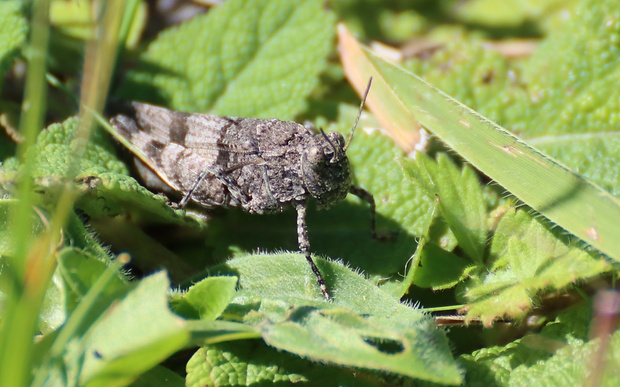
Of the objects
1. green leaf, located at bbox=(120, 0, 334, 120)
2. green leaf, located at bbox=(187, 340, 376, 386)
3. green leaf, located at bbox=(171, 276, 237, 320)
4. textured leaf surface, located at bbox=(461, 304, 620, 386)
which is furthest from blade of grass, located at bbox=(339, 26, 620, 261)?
green leaf, located at bbox=(171, 276, 237, 320)

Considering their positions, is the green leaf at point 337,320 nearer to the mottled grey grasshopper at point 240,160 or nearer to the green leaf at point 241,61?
the mottled grey grasshopper at point 240,160

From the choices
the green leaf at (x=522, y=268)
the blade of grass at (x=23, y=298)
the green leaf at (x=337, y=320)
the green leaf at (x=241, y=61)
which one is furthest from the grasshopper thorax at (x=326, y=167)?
the blade of grass at (x=23, y=298)

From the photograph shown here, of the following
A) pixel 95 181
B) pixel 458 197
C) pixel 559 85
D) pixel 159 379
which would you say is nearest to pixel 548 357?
pixel 458 197

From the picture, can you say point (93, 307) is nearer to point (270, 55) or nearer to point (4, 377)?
point (4, 377)

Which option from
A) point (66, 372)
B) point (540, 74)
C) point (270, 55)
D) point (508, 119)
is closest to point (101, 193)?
point (66, 372)

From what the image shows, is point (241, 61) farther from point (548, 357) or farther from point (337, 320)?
point (548, 357)
